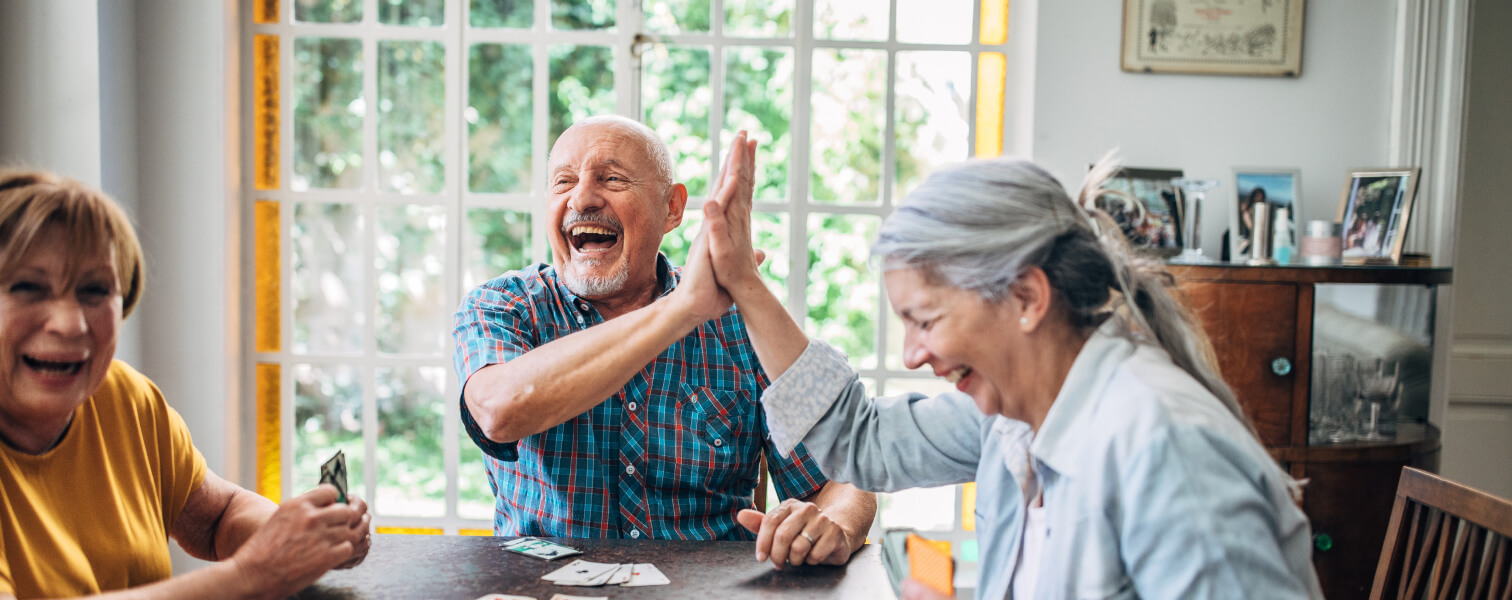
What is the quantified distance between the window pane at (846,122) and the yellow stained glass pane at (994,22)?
36 cm

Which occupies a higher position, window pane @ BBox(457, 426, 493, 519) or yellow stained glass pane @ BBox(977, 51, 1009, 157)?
yellow stained glass pane @ BBox(977, 51, 1009, 157)

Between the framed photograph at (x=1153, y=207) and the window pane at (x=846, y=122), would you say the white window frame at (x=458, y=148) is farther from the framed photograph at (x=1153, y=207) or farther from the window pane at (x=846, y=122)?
the framed photograph at (x=1153, y=207)

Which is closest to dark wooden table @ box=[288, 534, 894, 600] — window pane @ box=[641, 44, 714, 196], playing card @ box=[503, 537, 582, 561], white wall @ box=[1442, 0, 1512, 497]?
playing card @ box=[503, 537, 582, 561]

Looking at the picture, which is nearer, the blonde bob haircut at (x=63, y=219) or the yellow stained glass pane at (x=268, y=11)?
the blonde bob haircut at (x=63, y=219)

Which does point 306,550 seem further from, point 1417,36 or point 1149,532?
point 1417,36

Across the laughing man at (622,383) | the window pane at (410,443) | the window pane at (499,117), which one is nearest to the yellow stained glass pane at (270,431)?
the window pane at (410,443)

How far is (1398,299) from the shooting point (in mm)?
2674

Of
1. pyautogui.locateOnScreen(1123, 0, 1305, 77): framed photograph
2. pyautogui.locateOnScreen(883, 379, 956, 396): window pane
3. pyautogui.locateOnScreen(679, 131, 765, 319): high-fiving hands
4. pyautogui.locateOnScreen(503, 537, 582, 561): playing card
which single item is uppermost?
pyautogui.locateOnScreen(1123, 0, 1305, 77): framed photograph

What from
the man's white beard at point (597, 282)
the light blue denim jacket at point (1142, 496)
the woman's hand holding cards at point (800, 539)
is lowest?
the woman's hand holding cards at point (800, 539)

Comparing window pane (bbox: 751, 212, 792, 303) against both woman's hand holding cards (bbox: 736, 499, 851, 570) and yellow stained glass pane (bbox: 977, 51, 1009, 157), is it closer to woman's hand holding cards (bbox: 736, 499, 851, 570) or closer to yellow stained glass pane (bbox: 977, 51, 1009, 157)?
yellow stained glass pane (bbox: 977, 51, 1009, 157)

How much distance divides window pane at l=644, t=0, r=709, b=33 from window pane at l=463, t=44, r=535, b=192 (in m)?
0.43

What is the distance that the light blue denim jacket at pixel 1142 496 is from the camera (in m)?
0.94

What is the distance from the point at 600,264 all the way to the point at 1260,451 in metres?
1.28

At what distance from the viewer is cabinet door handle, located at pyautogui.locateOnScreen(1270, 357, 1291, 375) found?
101 inches
